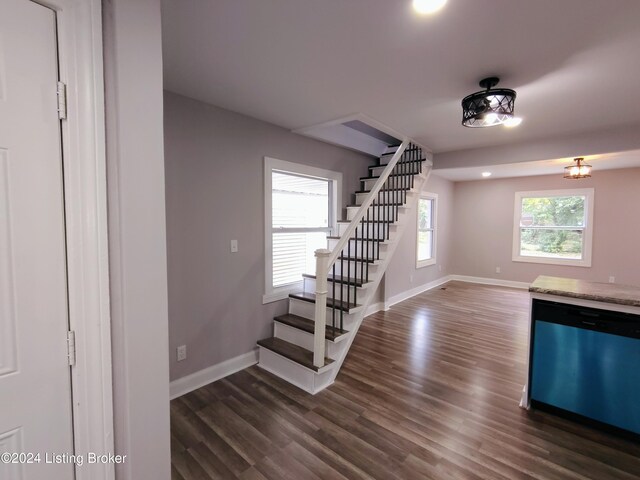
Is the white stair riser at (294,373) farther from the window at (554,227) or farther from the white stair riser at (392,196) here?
the window at (554,227)

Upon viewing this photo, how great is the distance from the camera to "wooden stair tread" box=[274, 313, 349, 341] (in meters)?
A: 2.79

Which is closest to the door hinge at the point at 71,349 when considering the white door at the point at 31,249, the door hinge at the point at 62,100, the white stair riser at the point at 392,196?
the white door at the point at 31,249

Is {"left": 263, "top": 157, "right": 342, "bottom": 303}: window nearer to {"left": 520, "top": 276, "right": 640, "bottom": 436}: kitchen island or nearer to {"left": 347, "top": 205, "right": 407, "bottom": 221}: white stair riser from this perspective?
{"left": 347, "top": 205, "right": 407, "bottom": 221}: white stair riser

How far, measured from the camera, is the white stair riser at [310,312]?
2969 millimetres

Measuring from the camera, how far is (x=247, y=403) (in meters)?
2.37

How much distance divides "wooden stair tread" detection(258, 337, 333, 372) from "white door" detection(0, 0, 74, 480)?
180cm

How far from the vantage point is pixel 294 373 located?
267 cm

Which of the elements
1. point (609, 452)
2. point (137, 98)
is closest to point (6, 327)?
point (137, 98)

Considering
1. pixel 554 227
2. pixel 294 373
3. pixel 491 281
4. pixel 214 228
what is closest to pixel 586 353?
pixel 294 373

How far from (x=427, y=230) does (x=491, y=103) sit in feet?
13.4

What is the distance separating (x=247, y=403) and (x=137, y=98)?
226cm

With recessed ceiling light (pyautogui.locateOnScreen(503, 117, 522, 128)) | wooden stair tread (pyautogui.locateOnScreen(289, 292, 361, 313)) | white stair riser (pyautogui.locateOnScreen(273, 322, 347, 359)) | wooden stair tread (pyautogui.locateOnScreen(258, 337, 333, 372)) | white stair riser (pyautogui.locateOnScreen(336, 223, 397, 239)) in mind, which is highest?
recessed ceiling light (pyautogui.locateOnScreen(503, 117, 522, 128))

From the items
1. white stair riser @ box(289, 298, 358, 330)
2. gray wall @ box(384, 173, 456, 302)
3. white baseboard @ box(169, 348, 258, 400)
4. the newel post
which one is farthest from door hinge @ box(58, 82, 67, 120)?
gray wall @ box(384, 173, 456, 302)

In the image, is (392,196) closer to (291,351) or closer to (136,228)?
(291,351)
